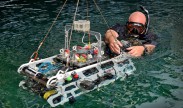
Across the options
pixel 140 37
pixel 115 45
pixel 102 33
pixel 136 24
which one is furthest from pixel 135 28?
pixel 102 33

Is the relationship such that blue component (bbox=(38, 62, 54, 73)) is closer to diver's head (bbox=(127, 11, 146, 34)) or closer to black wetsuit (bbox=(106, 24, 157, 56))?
black wetsuit (bbox=(106, 24, 157, 56))

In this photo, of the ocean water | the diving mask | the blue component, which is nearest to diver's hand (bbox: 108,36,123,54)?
the ocean water

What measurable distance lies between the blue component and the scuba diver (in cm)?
260

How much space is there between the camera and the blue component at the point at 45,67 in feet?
29.0

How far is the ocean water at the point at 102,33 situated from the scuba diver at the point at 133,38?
2.62ft

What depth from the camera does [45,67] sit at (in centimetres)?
898

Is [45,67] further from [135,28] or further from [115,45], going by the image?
[135,28]

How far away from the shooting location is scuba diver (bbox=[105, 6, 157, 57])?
10250 mm

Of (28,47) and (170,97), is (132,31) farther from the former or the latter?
(28,47)

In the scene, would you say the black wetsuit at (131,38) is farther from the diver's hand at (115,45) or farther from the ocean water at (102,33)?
the ocean water at (102,33)

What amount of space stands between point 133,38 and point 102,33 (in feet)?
15.9

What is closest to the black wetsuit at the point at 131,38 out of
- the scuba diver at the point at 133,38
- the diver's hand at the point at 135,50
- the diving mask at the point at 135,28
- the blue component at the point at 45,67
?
the scuba diver at the point at 133,38

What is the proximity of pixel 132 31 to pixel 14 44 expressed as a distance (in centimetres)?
660

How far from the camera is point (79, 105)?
27.1 feet
